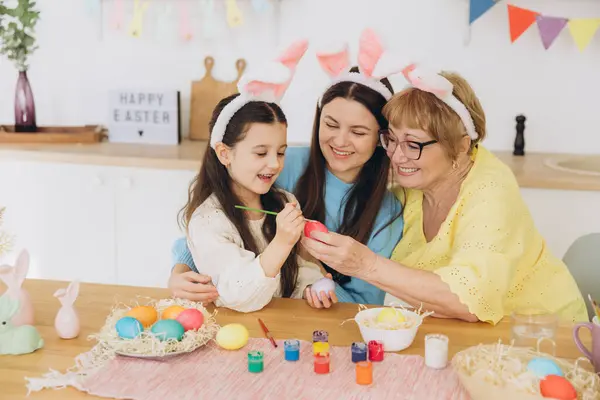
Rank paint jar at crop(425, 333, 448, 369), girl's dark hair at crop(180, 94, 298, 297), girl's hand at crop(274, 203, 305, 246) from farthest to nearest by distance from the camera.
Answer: girl's dark hair at crop(180, 94, 298, 297) → girl's hand at crop(274, 203, 305, 246) → paint jar at crop(425, 333, 448, 369)

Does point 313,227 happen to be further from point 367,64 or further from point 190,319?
point 367,64

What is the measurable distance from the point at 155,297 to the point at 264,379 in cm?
52

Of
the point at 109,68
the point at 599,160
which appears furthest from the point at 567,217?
the point at 109,68

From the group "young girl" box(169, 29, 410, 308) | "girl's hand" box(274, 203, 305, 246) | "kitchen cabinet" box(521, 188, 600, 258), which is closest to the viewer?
"girl's hand" box(274, 203, 305, 246)

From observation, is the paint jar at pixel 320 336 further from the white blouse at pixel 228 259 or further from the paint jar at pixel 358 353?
the white blouse at pixel 228 259

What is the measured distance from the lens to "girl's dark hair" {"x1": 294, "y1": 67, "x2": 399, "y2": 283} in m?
2.18

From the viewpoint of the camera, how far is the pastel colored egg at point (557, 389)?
48.3 inches

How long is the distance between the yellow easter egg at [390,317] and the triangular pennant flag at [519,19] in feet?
6.33

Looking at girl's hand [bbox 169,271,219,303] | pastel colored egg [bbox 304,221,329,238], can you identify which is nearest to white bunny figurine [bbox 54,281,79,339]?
girl's hand [bbox 169,271,219,303]

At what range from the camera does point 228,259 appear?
1.84m

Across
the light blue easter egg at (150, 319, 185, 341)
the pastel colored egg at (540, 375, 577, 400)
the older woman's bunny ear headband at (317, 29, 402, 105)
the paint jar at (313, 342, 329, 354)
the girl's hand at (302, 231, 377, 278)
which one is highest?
the older woman's bunny ear headband at (317, 29, 402, 105)

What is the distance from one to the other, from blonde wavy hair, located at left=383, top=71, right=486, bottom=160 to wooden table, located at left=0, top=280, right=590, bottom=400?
0.49 meters

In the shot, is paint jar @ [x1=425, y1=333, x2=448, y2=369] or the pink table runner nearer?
the pink table runner

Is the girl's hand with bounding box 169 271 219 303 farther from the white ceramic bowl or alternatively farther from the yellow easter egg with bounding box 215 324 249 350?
the white ceramic bowl
